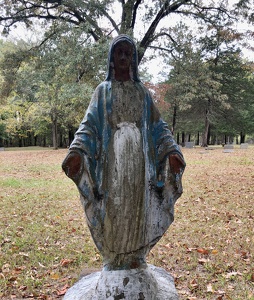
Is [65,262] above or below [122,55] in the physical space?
below

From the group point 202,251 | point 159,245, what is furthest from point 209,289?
point 159,245

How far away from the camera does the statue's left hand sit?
260cm

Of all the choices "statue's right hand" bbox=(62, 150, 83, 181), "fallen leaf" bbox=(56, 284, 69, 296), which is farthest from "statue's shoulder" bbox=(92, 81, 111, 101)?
"fallen leaf" bbox=(56, 284, 69, 296)

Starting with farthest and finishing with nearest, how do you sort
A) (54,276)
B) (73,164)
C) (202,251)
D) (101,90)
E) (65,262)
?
(202,251), (65,262), (54,276), (101,90), (73,164)

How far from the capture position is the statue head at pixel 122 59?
8.32 feet

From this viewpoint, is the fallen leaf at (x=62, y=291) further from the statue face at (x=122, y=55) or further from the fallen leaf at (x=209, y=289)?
the statue face at (x=122, y=55)

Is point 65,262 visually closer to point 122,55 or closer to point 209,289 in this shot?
point 209,289

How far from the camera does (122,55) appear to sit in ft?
8.37

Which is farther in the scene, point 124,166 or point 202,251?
point 202,251

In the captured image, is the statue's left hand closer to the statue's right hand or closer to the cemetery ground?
the statue's right hand

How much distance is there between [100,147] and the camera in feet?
8.39

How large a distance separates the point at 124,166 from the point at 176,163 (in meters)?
0.44

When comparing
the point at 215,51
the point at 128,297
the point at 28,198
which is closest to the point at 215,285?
the point at 128,297

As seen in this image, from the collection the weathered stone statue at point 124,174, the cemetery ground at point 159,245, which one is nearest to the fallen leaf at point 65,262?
the cemetery ground at point 159,245
